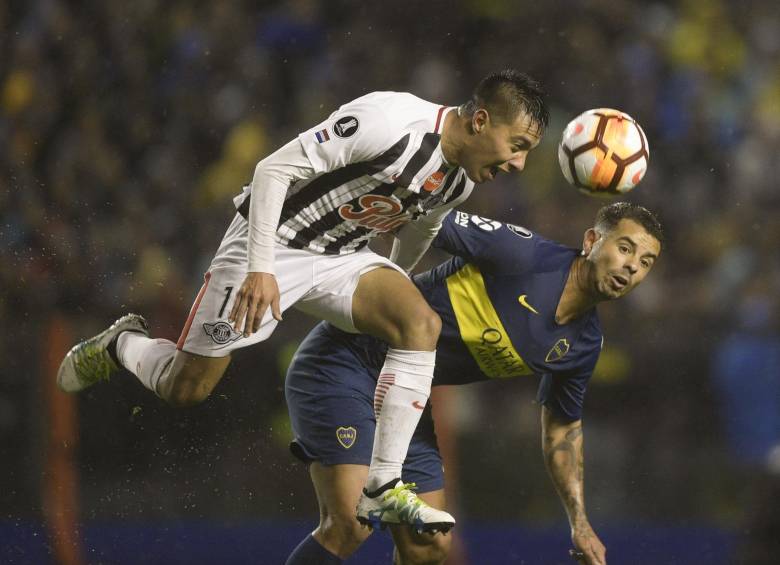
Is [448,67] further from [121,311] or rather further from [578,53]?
[121,311]

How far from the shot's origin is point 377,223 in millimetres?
4102

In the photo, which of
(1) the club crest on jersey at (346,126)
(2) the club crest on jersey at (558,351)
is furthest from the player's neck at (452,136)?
(2) the club crest on jersey at (558,351)

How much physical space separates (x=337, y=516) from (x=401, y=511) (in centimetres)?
58

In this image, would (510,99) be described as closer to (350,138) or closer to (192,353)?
(350,138)

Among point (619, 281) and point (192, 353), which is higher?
point (619, 281)

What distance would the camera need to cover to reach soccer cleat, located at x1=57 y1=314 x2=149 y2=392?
4.53 meters

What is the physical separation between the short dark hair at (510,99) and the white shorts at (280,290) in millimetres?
636

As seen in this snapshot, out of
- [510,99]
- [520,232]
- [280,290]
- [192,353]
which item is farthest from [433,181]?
[192,353]

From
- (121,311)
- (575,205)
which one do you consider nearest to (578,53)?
(575,205)

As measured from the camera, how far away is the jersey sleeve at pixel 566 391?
14.5 ft

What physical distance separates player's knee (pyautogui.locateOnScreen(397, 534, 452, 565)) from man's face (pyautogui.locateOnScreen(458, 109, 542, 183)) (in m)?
1.24

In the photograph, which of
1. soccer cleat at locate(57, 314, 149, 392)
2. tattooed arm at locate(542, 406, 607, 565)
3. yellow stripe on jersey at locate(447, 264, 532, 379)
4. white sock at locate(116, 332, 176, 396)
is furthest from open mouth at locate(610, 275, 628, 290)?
soccer cleat at locate(57, 314, 149, 392)

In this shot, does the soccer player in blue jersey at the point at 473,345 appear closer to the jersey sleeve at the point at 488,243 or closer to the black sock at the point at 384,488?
the jersey sleeve at the point at 488,243

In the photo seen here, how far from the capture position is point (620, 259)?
414 centimetres
